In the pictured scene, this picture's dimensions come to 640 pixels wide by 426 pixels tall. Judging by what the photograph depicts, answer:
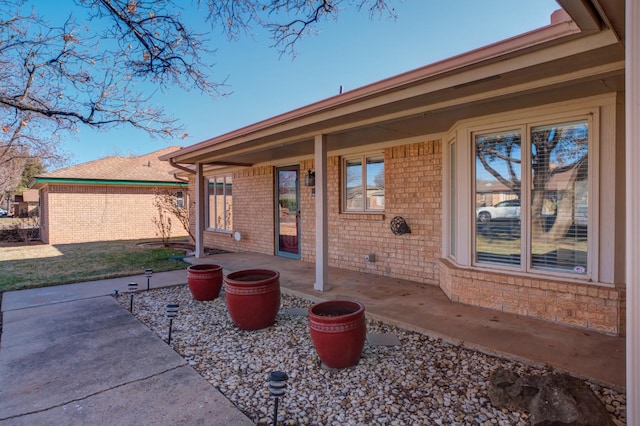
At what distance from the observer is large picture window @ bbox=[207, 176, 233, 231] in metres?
11.3

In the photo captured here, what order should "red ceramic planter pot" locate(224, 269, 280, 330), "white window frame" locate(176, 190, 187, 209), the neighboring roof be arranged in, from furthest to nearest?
"white window frame" locate(176, 190, 187, 209)
the neighboring roof
"red ceramic planter pot" locate(224, 269, 280, 330)

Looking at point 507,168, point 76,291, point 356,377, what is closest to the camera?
point 356,377

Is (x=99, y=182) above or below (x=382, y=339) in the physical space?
above

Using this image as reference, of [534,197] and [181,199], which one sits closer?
[534,197]

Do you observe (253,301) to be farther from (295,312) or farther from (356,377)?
(356,377)

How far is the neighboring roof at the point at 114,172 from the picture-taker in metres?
14.1

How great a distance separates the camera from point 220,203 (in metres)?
11.6

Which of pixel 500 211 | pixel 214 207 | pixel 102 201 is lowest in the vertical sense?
pixel 500 211

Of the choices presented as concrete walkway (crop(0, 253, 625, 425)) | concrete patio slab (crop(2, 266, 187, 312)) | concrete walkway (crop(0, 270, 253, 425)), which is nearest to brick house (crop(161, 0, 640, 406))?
concrete walkway (crop(0, 253, 625, 425))

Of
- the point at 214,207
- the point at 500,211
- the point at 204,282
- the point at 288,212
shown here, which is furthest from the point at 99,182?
the point at 500,211

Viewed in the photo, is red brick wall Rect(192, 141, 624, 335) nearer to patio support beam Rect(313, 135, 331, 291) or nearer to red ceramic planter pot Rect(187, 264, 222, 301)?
patio support beam Rect(313, 135, 331, 291)

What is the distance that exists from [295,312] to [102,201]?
13530 millimetres

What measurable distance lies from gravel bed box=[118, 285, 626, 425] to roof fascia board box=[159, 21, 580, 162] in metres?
2.64

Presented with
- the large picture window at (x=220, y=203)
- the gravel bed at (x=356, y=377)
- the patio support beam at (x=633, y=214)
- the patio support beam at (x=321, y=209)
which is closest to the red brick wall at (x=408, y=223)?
the patio support beam at (x=321, y=209)
